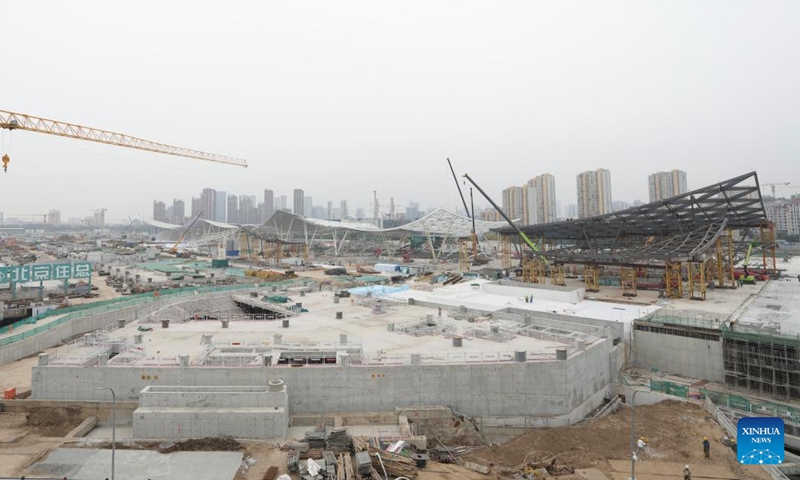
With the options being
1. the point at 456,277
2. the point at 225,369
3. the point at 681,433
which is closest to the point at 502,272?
the point at 456,277

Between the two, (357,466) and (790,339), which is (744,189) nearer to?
(790,339)

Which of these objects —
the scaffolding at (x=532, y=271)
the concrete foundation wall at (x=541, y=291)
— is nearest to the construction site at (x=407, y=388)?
the concrete foundation wall at (x=541, y=291)

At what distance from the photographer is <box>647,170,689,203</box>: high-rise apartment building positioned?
150m

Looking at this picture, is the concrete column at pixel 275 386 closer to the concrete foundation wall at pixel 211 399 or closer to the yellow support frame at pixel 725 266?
the concrete foundation wall at pixel 211 399

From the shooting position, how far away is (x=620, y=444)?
18.6m

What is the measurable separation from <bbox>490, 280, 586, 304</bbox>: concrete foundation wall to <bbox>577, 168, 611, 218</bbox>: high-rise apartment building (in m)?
126

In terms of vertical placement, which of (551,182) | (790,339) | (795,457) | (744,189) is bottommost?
(795,457)

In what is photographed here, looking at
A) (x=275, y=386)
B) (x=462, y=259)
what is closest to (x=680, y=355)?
(x=275, y=386)

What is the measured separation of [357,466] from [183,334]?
19.6 m

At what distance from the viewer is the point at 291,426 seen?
759 inches

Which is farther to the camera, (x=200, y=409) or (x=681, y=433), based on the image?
(x=681, y=433)

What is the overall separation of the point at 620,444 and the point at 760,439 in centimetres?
1214

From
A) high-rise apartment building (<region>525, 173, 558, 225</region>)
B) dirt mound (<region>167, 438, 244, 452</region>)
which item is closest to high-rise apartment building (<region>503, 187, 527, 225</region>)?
high-rise apartment building (<region>525, 173, 558, 225</region>)

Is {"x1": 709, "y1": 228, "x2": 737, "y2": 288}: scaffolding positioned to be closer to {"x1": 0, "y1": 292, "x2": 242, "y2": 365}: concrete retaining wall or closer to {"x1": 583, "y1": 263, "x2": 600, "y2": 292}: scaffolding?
{"x1": 583, "y1": 263, "x2": 600, "y2": 292}: scaffolding
